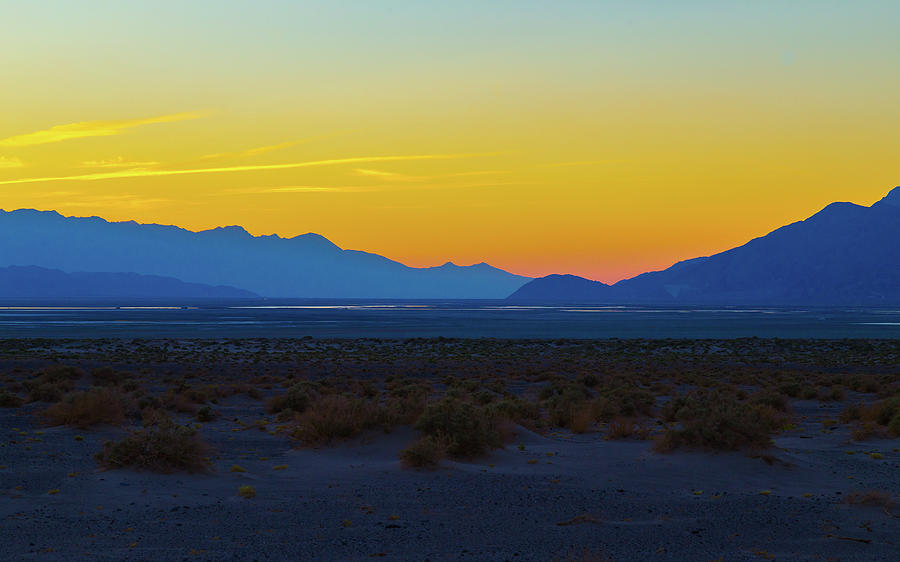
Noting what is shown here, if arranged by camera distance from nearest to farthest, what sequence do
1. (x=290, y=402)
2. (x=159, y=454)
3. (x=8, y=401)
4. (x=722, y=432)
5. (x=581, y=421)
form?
(x=159, y=454) → (x=722, y=432) → (x=581, y=421) → (x=8, y=401) → (x=290, y=402)

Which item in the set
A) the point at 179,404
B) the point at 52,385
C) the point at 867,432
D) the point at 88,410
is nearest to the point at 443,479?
the point at 88,410

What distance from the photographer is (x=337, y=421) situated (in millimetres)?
16266

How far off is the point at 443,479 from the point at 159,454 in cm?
494

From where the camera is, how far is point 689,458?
14844 mm

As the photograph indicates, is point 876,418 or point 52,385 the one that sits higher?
point 52,385

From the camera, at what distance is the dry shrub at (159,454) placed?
43.1 feet

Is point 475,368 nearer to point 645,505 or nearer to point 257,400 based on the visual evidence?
point 257,400

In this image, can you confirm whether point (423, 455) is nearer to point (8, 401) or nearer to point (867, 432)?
point (867, 432)

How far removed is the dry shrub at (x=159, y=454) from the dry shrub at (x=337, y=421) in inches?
123

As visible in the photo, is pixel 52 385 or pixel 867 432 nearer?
pixel 867 432

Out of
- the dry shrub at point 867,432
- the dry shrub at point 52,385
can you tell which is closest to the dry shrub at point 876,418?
the dry shrub at point 867,432

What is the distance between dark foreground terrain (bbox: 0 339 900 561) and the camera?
32.2ft

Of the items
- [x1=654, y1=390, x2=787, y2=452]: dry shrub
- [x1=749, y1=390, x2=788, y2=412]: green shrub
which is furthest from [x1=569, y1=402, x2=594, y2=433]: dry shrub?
[x1=749, y1=390, x2=788, y2=412]: green shrub

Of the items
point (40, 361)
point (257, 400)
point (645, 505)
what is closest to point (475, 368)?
point (257, 400)
